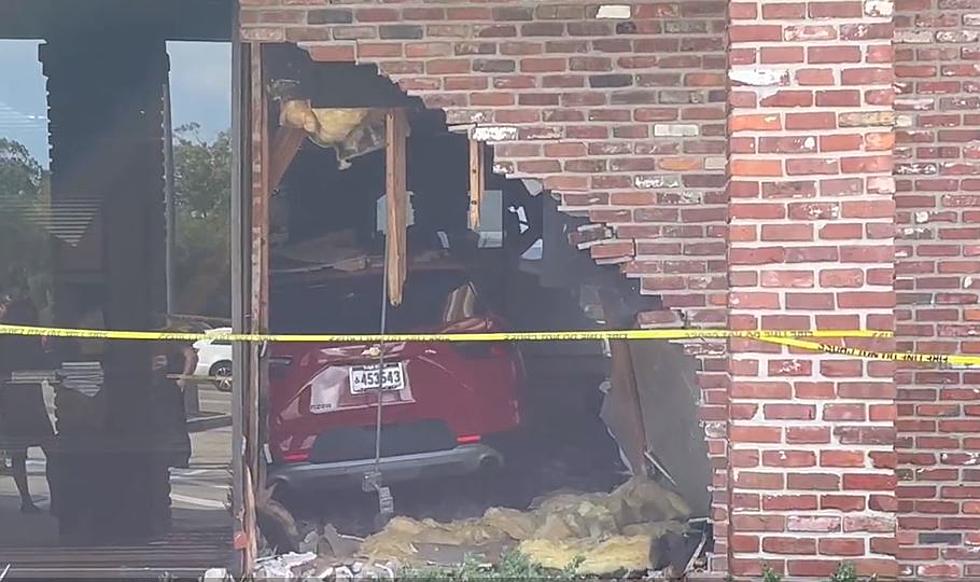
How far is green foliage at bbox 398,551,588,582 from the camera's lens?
468 cm

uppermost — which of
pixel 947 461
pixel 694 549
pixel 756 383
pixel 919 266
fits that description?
pixel 919 266

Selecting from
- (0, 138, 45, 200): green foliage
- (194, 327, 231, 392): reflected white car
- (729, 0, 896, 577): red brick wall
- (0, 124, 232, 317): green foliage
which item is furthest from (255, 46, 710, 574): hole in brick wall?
(0, 138, 45, 200): green foliage

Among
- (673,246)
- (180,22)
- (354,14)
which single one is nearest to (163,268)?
(180,22)

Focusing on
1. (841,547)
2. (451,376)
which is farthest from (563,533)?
(841,547)

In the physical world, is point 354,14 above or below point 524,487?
above

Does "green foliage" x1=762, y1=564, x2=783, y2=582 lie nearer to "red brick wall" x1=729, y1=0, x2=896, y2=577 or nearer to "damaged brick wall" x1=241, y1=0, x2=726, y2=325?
"red brick wall" x1=729, y1=0, x2=896, y2=577

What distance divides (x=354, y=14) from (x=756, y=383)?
2.29m

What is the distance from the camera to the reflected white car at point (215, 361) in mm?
5965

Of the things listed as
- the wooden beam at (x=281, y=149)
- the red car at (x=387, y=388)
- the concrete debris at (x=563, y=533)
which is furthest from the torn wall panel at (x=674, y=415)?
the wooden beam at (x=281, y=149)

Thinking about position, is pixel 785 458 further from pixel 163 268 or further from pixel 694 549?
pixel 163 268

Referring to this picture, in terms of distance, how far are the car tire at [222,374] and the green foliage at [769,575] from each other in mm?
2983

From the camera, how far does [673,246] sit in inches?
195

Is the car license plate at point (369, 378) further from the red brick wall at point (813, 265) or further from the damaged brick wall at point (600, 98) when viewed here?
the red brick wall at point (813, 265)

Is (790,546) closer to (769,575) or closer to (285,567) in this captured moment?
(769,575)
